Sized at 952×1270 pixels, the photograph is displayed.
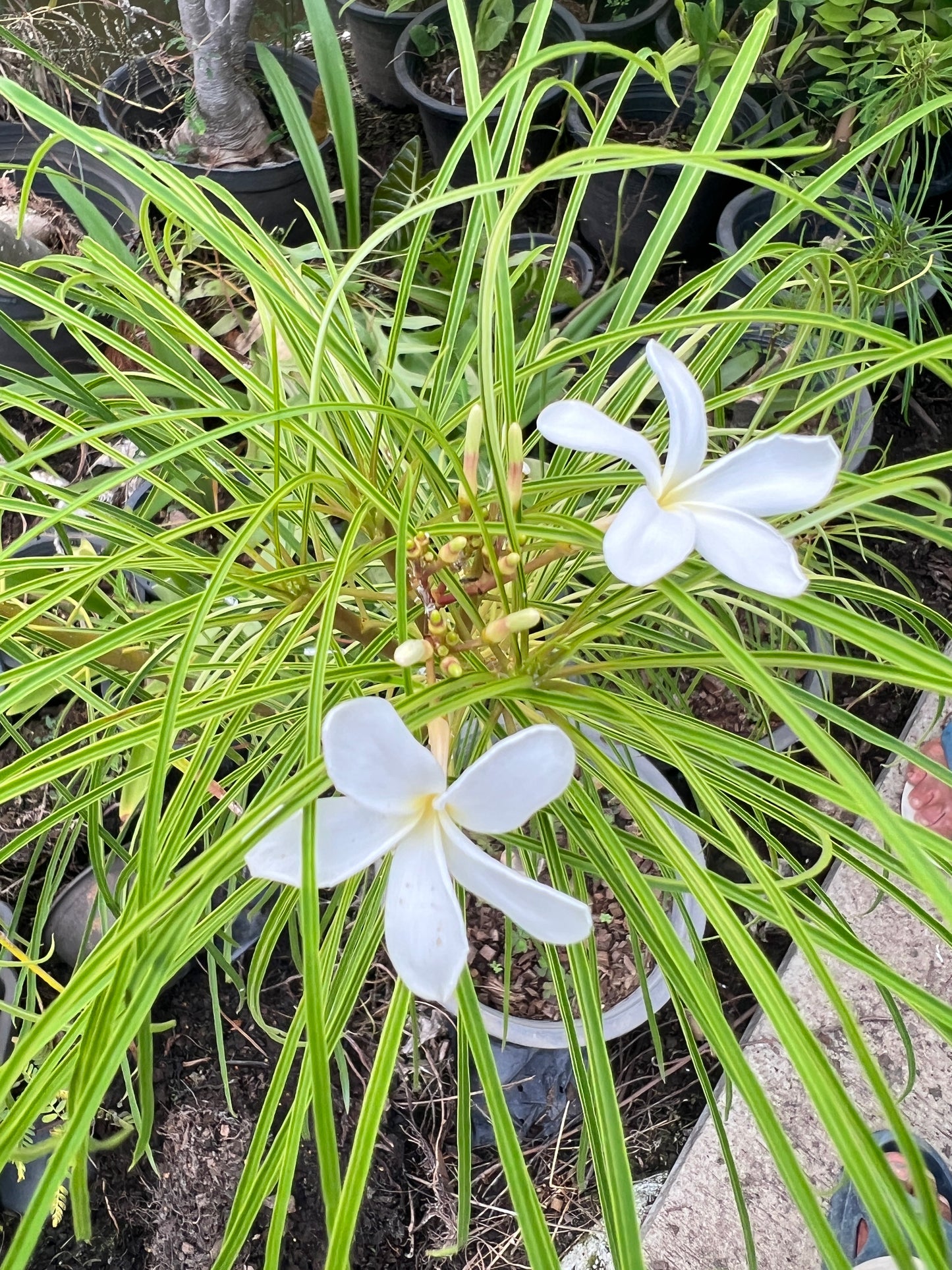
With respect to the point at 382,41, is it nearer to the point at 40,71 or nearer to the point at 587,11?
the point at 587,11

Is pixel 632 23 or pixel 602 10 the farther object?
pixel 602 10

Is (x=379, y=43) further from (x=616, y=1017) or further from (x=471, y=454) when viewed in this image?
(x=616, y=1017)

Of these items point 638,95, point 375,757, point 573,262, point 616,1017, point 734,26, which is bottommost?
point 616,1017

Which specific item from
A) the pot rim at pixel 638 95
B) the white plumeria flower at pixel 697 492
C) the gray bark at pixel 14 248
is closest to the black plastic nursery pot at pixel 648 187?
the pot rim at pixel 638 95

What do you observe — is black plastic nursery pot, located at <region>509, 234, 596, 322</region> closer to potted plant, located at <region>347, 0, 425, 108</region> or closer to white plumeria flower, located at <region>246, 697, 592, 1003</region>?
potted plant, located at <region>347, 0, 425, 108</region>

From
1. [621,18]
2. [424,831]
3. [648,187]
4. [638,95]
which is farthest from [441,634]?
[621,18]

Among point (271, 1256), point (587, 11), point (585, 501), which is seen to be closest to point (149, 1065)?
point (271, 1256)

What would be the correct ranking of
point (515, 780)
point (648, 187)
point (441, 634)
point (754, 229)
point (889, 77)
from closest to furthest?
point (515, 780) → point (441, 634) → point (889, 77) → point (754, 229) → point (648, 187)
